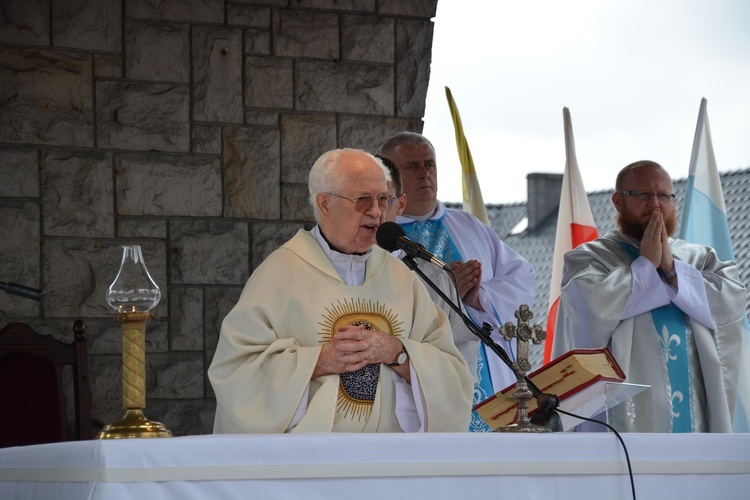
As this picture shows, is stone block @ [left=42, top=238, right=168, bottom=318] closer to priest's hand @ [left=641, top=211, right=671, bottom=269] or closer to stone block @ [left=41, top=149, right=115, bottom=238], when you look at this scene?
stone block @ [left=41, top=149, right=115, bottom=238]

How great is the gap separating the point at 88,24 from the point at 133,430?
8.02ft

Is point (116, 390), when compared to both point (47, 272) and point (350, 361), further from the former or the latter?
point (350, 361)

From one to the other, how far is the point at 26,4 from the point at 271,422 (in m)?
2.51

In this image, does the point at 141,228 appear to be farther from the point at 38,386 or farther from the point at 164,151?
the point at 38,386

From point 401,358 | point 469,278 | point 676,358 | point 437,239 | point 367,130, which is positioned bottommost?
point 676,358

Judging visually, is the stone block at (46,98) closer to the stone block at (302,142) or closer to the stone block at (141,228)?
the stone block at (141,228)

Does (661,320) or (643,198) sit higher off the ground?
(643,198)

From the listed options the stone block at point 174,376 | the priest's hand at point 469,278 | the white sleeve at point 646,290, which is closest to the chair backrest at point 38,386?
the stone block at point 174,376

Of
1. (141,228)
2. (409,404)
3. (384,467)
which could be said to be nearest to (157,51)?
(141,228)

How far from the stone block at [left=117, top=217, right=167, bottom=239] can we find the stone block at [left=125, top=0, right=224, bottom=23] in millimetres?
905

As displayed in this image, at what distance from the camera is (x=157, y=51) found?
16.3 ft

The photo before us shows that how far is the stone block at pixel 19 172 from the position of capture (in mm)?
4730

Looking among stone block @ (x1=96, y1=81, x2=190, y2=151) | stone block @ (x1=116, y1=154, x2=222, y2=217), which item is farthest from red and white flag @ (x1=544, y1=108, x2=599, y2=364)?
stone block @ (x1=96, y1=81, x2=190, y2=151)

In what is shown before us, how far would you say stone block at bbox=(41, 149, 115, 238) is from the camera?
188 inches
